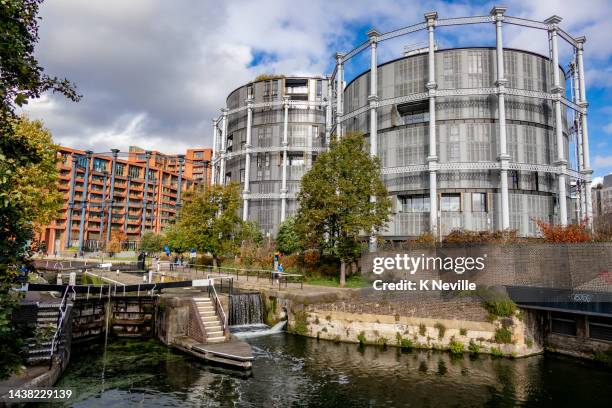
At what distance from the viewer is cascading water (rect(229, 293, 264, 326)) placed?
72.4 feet

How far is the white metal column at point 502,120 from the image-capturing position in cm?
3494

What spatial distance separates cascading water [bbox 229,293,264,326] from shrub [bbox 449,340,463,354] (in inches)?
414

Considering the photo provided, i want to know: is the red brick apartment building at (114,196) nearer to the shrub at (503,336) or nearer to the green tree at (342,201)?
the green tree at (342,201)

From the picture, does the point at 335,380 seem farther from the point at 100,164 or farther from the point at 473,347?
the point at 100,164

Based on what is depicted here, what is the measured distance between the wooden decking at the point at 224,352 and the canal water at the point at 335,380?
1.16 ft

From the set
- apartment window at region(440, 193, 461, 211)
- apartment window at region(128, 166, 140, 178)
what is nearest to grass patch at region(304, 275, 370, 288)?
apartment window at region(440, 193, 461, 211)

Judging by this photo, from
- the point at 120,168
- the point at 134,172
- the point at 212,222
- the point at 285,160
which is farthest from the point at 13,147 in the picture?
the point at 134,172

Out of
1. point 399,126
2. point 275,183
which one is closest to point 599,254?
point 399,126

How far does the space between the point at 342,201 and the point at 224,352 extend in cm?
1354

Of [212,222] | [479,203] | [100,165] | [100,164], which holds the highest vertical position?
[100,164]

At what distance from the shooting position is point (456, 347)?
59.2 ft

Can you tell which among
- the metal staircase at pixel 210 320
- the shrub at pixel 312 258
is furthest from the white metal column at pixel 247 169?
the metal staircase at pixel 210 320

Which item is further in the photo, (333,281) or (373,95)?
(373,95)

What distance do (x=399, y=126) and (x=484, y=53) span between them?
10.5 metres
